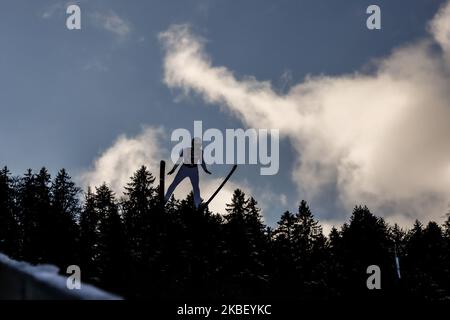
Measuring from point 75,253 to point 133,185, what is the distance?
74.2 ft

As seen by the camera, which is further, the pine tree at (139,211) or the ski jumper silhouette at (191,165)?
the pine tree at (139,211)

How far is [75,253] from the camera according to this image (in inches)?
1991

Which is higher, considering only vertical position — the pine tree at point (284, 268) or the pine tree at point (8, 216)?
the pine tree at point (8, 216)

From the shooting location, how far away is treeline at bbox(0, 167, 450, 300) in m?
48.8

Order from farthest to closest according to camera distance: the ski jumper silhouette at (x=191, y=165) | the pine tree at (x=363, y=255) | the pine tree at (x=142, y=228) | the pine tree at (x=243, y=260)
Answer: the pine tree at (x=363, y=255)
the pine tree at (x=243, y=260)
the pine tree at (x=142, y=228)
the ski jumper silhouette at (x=191, y=165)

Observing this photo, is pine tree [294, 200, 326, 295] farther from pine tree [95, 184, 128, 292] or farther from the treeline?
pine tree [95, 184, 128, 292]

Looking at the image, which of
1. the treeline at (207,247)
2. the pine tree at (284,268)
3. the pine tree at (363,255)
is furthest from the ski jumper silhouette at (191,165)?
the pine tree at (363,255)

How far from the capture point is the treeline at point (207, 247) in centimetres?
4881

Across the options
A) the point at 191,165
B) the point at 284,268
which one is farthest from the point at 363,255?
the point at 191,165

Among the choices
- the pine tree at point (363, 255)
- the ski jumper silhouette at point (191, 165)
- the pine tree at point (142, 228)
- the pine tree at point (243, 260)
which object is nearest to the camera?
the ski jumper silhouette at point (191, 165)

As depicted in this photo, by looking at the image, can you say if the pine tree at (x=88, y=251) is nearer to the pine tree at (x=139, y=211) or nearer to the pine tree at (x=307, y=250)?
the pine tree at (x=139, y=211)
